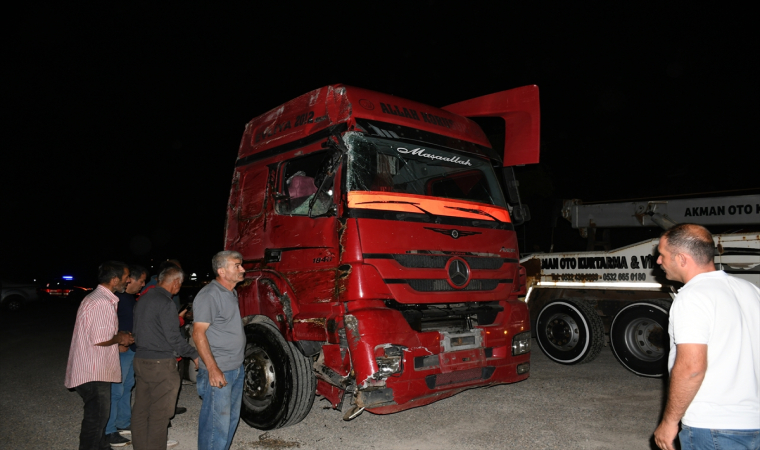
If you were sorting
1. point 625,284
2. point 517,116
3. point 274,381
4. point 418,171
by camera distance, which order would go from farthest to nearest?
point 625,284 → point 517,116 → point 418,171 → point 274,381

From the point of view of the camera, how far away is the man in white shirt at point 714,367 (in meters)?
2.33

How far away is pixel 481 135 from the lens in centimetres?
612

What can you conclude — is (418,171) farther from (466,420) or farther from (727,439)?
(727,439)

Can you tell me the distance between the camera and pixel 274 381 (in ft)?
16.6

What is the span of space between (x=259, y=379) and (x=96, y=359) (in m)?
1.56

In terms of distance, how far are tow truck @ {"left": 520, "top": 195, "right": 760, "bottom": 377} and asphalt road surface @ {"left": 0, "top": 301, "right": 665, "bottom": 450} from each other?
0.42 metres

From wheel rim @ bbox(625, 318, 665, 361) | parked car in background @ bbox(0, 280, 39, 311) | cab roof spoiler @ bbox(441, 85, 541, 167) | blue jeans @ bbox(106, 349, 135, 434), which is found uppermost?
cab roof spoiler @ bbox(441, 85, 541, 167)

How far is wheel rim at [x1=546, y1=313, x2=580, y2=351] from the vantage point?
8008mm

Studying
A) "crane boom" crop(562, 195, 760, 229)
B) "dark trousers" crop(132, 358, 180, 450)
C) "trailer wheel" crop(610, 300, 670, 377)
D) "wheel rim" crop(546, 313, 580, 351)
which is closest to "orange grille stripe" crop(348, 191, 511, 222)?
"dark trousers" crop(132, 358, 180, 450)

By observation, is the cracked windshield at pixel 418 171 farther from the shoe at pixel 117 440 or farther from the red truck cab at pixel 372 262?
the shoe at pixel 117 440

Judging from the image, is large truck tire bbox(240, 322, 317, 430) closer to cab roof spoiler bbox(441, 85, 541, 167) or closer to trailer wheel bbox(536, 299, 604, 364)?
cab roof spoiler bbox(441, 85, 541, 167)

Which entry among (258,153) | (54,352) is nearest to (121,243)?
(54,352)

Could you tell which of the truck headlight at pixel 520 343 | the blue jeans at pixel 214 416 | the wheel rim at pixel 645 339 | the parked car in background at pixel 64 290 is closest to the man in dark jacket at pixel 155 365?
the blue jeans at pixel 214 416

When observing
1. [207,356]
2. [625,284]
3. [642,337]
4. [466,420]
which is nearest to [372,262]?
[207,356]
